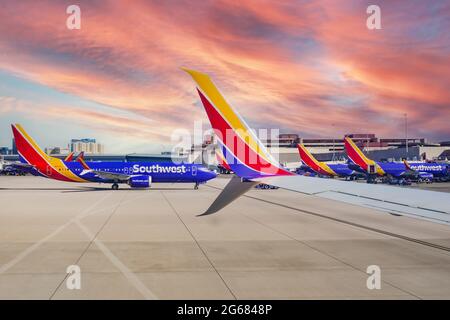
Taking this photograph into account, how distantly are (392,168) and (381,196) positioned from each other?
61.7 meters

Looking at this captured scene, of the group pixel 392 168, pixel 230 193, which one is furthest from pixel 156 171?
pixel 230 193

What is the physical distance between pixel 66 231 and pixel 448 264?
15.8 metres

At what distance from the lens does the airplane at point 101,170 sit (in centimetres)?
4744

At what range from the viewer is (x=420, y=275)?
10688 millimetres

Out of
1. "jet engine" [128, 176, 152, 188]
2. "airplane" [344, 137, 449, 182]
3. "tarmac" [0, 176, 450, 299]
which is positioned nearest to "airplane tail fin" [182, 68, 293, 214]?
"tarmac" [0, 176, 450, 299]

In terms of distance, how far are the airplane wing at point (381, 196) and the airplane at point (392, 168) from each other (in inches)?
1914

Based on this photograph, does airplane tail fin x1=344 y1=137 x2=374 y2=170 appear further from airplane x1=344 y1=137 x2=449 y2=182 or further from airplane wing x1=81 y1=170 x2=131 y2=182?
airplane wing x1=81 y1=170 x2=131 y2=182

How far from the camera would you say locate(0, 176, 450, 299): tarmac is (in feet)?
30.8

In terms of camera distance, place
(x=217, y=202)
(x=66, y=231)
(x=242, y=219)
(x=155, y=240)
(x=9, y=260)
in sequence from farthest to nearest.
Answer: (x=242, y=219), (x=66, y=231), (x=155, y=240), (x=9, y=260), (x=217, y=202)

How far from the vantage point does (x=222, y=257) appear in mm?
12914

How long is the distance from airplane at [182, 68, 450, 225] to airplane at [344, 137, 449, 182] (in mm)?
48758

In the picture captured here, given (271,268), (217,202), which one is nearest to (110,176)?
(271,268)
